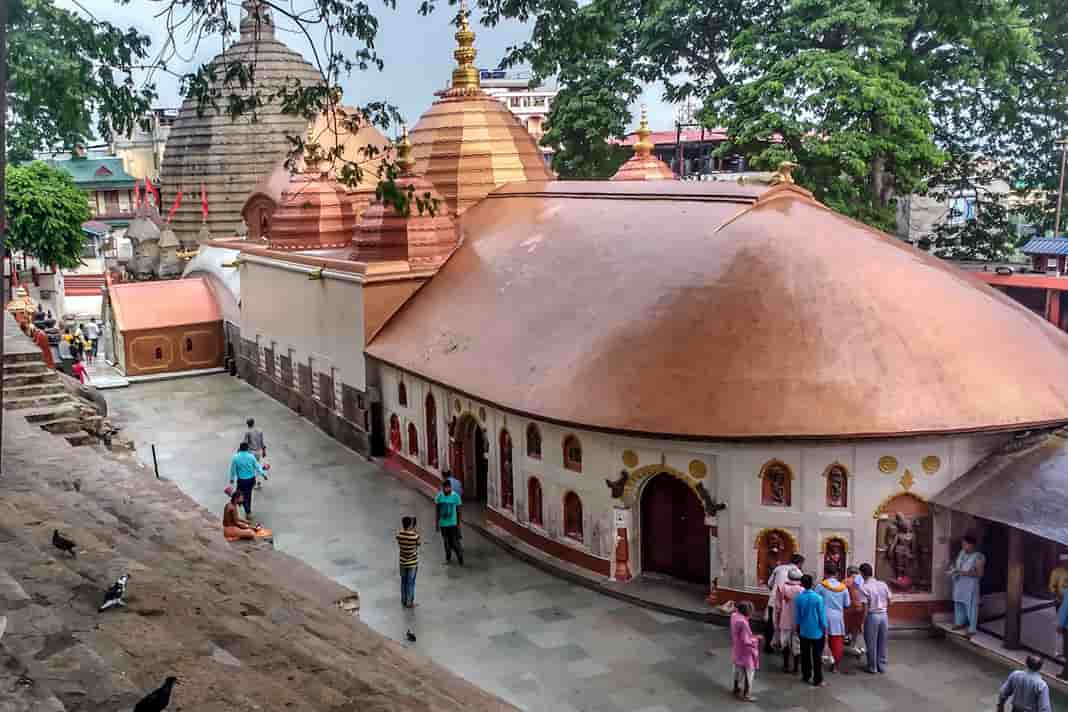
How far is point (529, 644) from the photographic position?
13328 millimetres

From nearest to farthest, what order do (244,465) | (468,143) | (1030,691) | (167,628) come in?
(167,628) → (1030,691) → (244,465) → (468,143)

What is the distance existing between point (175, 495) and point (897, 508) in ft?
29.8

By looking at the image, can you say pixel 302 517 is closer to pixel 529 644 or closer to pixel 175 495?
pixel 529 644

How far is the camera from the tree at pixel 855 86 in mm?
26875

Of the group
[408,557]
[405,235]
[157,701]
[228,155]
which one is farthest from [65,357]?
[157,701]

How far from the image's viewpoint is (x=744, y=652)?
11.6m

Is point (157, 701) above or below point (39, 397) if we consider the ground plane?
above

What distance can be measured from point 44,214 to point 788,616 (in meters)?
40.9

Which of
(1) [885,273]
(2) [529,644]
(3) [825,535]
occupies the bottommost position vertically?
(2) [529,644]

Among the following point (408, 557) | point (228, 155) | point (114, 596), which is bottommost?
point (408, 557)

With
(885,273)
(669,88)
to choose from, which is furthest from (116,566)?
(669,88)

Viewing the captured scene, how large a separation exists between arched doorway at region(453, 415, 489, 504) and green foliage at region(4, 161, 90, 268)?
3149cm

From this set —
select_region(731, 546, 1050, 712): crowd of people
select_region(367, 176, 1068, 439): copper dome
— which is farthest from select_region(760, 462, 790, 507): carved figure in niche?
select_region(731, 546, 1050, 712): crowd of people

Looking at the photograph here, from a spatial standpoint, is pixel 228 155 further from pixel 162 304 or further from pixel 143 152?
pixel 143 152
